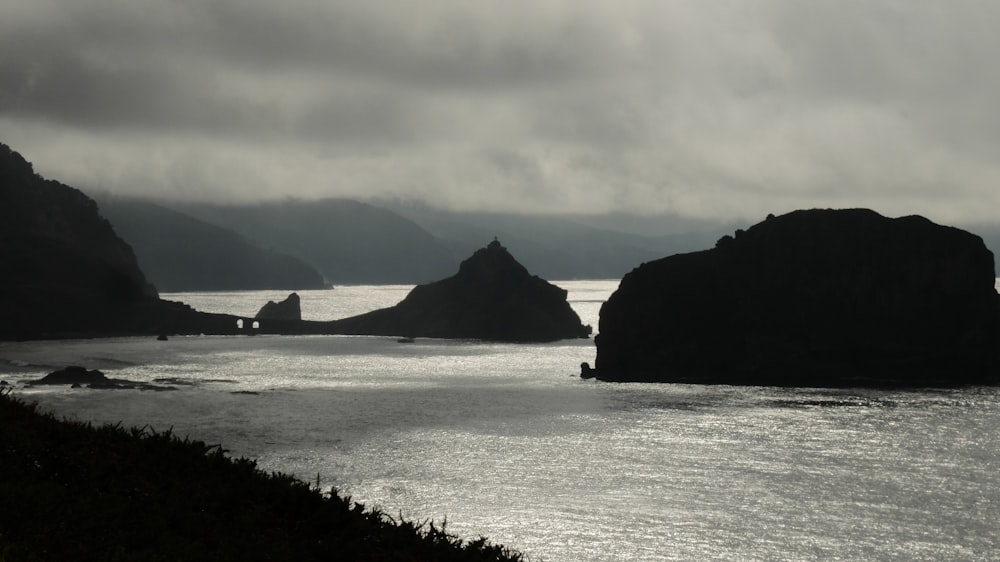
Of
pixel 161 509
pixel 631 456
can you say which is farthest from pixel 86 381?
pixel 161 509

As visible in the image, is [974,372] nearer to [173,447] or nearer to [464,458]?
[464,458]

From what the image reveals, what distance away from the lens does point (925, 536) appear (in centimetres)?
6850

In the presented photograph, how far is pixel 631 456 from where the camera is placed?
10406cm

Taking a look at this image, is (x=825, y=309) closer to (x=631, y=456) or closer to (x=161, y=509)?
(x=631, y=456)

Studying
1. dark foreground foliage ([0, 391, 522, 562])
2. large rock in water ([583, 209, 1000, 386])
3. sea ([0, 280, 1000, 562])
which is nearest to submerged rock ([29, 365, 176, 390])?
sea ([0, 280, 1000, 562])

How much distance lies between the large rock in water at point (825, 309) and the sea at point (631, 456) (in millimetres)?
8703

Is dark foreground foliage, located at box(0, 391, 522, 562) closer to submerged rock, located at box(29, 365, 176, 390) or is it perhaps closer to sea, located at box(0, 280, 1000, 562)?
sea, located at box(0, 280, 1000, 562)

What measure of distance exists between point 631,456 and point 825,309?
89.2 m

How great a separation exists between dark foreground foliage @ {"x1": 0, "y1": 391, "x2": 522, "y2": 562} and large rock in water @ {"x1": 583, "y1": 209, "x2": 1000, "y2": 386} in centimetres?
15792

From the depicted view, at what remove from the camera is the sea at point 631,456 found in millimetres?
69062

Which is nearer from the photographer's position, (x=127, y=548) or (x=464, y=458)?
(x=127, y=548)

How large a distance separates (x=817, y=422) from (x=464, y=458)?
2186 inches

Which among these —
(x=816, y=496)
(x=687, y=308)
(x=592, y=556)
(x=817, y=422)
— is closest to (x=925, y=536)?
(x=816, y=496)

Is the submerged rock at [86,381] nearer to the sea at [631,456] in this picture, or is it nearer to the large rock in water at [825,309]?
the sea at [631,456]
